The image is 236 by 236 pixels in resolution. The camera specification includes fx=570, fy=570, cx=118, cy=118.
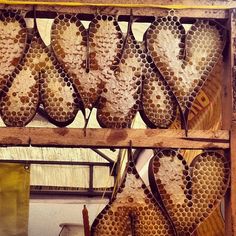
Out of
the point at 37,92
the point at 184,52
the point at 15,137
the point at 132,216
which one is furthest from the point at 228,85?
the point at 15,137

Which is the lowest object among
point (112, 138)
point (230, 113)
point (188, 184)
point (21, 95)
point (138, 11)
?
point (188, 184)

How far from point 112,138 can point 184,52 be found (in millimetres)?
567

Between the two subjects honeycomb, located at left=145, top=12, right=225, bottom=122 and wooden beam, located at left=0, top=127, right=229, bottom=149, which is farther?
honeycomb, located at left=145, top=12, right=225, bottom=122

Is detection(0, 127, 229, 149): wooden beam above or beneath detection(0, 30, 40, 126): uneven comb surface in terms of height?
beneath

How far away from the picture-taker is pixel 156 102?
280 cm

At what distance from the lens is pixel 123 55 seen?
9.27ft

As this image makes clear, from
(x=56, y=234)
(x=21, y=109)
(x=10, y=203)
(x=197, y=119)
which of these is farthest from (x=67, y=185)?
(x=21, y=109)

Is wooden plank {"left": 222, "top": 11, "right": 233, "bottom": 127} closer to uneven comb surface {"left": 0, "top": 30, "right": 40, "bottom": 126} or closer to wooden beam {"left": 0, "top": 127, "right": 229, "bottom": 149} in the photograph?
wooden beam {"left": 0, "top": 127, "right": 229, "bottom": 149}

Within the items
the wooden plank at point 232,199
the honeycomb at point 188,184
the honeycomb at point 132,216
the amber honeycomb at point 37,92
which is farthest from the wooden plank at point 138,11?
the honeycomb at point 132,216

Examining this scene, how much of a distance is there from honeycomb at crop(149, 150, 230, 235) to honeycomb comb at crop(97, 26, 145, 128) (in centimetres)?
25

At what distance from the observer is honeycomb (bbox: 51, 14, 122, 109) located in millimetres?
2785

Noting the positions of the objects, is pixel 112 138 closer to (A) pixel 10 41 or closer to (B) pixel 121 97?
(B) pixel 121 97

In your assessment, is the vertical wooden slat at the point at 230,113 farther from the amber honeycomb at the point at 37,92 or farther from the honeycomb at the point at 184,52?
the amber honeycomb at the point at 37,92

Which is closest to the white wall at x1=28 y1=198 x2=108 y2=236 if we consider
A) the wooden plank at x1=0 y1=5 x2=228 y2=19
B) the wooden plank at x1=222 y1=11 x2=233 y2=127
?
the wooden plank at x1=222 y1=11 x2=233 y2=127
